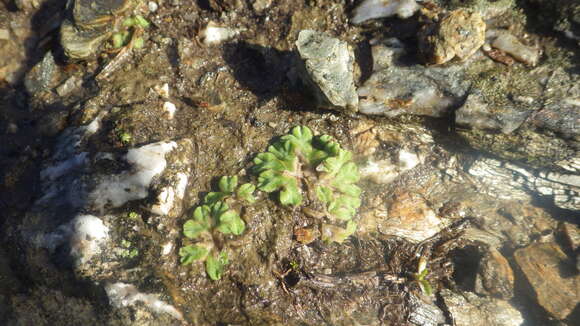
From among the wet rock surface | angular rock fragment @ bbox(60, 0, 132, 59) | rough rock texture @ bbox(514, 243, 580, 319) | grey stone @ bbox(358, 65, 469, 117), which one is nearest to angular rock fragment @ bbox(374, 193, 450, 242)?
the wet rock surface

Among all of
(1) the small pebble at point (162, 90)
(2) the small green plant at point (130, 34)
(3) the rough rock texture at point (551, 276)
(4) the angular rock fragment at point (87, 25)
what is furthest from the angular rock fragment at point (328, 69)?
(3) the rough rock texture at point (551, 276)

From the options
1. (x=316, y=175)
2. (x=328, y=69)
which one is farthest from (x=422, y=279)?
(x=328, y=69)

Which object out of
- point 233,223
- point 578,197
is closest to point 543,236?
point 578,197

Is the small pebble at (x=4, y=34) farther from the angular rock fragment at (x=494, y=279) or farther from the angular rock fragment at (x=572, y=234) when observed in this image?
the angular rock fragment at (x=572, y=234)

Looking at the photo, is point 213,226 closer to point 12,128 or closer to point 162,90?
point 162,90

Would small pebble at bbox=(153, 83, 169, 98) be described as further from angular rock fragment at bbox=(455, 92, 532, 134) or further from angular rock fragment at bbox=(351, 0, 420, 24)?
angular rock fragment at bbox=(455, 92, 532, 134)
